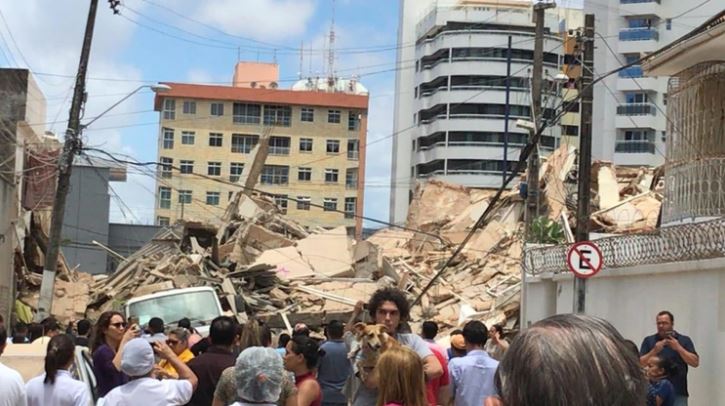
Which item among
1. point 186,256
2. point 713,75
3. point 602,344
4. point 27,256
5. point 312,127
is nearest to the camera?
point 602,344

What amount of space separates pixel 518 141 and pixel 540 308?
6821cm

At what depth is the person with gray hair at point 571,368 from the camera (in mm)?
2410

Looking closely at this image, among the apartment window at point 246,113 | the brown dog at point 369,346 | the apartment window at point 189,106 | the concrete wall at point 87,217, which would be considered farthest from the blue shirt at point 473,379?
the apartment window at point 189,106

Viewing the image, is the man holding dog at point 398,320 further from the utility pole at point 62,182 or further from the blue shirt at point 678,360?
the utility pole at point 62,182

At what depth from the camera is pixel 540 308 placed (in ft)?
72.9

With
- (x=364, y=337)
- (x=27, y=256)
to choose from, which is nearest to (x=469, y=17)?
(x=27, y=256)

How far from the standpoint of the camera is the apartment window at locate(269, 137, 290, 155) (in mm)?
84812

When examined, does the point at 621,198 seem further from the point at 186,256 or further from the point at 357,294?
the point at 186,256

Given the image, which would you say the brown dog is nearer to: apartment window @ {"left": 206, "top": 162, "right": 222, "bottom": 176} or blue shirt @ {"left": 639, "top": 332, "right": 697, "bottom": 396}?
blue shirt @ {"left": 639, "top": 332, "right": 697, "bottom": 396}

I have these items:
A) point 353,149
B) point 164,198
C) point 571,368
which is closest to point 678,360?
point 571,368

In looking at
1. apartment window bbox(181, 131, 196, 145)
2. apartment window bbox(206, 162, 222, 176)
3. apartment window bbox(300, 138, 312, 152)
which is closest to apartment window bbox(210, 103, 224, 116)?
apartment window bbox(181, 131, 196, 145)

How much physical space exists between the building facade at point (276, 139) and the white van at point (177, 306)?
62.4 meters

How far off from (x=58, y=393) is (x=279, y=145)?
78.1 m

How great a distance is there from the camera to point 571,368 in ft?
7.93
